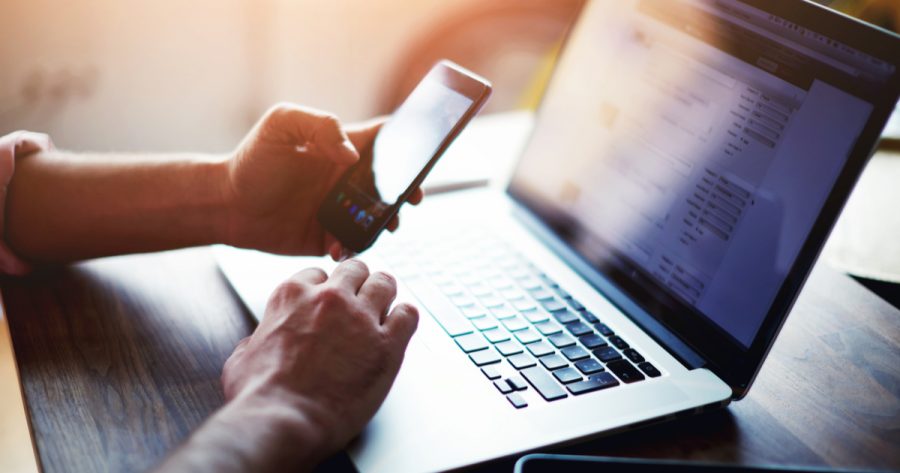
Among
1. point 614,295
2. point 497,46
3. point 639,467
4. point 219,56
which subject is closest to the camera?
point 639,467

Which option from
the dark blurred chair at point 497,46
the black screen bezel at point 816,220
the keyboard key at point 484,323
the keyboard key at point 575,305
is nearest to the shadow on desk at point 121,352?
the keyboard key at point 484,323

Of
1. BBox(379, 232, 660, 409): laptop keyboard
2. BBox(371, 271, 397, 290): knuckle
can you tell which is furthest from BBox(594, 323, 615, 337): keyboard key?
BBox(371, 271, 397, 290): knuckle

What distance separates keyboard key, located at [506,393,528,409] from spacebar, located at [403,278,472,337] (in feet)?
0.33

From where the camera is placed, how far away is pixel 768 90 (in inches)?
26.4

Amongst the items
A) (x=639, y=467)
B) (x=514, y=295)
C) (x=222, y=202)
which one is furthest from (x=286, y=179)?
(x=639, y=467)

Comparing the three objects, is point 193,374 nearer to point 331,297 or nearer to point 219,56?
point 331,297

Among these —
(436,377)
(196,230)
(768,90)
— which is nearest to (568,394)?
(436,377)

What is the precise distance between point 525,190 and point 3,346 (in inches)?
53.0

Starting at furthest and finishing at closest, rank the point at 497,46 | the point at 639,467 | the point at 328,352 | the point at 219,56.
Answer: the point at 497,46
the point at 219,56
the point at 328,352
the point at 639,467

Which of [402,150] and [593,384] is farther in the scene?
[402,150]

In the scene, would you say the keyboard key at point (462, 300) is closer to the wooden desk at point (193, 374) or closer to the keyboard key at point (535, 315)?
the keyboard key at point (535, 315)

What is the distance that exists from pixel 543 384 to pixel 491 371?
0.16 feet

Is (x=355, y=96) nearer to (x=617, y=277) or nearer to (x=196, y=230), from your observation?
(x=196, y=230)

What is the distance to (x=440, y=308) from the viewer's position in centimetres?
74
